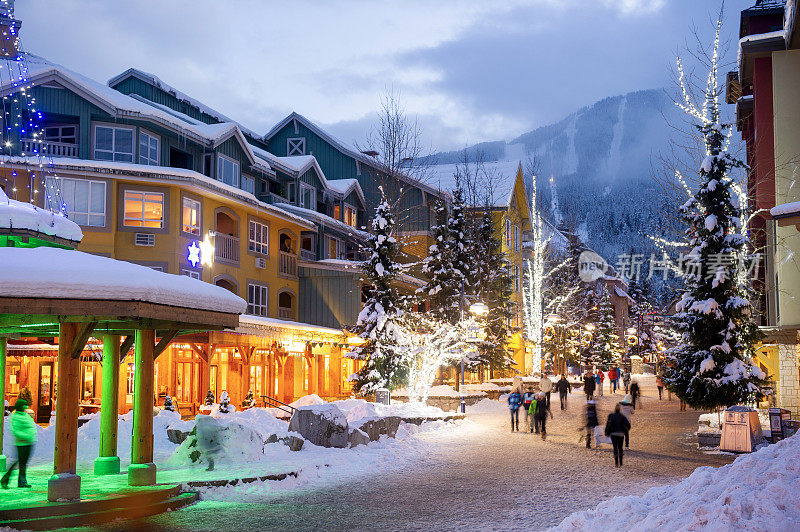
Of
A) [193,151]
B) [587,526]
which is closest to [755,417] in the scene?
[587,526]

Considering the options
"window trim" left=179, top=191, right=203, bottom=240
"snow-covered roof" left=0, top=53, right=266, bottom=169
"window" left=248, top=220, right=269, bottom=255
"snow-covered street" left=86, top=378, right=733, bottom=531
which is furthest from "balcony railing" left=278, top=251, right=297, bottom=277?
"snow-covered street" left=86, top=378, right=733, bottom=531

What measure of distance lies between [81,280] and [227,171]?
84.1 feet

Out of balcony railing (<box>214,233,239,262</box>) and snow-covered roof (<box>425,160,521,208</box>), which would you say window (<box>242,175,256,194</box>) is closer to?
balcony railing (<box>214,233,239,262</box>)

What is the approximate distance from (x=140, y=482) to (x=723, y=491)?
872 cm

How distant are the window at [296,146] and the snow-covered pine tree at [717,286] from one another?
2851 cm

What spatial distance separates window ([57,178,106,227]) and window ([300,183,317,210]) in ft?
45.9

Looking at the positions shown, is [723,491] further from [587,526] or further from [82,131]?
[82,131]

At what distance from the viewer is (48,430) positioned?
18.9 metres

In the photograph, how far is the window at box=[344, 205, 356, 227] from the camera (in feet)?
155

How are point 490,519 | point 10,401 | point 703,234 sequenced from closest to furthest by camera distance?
1. point 490,519
2. point 703,234
3. point 10,401

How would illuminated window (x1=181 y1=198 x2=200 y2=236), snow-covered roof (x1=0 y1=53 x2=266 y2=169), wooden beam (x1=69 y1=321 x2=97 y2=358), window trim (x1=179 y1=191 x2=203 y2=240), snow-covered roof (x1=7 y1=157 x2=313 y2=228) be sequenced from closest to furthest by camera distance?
wooden beam (x1=69 y1=321 x2=97 y2=358) → snow-covered roof (x1=7 y1=157 x2=313 y2=228) → snow-covered roof (x1=0 y1=53 x2=266 y2=169) → window trim (x1=179 y1=191 x2=203 y2=240) → illuminated window (x1=181 y1=198 x2=200 y2=236)

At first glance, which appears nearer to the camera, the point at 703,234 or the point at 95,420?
the point at 95,420

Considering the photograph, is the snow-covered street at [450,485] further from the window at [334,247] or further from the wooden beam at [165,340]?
the window at [334,247]

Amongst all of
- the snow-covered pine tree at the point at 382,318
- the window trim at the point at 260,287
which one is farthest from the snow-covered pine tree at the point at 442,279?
the snow-covered pine tree at the point at 382,318
